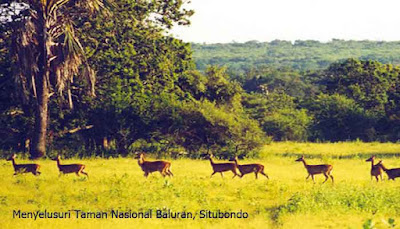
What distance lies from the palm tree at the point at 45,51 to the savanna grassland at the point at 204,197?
4.41 meters

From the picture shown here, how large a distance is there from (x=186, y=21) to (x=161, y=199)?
1905cm

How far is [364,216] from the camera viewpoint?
1562 centimetres

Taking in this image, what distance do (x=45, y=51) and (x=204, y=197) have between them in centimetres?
1266

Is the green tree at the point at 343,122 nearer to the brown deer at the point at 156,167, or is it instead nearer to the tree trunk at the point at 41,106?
the tree trunk at the point at 41,106

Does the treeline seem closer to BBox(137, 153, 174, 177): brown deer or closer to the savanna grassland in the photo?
the savanna grassland

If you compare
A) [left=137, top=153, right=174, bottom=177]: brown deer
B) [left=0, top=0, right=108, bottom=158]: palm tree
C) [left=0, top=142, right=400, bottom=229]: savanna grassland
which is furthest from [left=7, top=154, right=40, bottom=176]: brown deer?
[left=0, top=0, right=108, bottom=158]: palm tree

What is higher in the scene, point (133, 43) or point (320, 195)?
point (133, 43)

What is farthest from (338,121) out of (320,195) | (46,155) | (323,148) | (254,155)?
(320,195)

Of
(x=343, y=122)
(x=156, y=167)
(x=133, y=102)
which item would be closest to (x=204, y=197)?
(x=156, y=167)

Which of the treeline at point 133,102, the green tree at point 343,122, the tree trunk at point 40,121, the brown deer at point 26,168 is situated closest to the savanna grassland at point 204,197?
the brown deer at point 26,168

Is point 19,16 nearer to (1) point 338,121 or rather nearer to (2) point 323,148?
(2) point 323,148

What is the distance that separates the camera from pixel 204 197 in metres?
17.8

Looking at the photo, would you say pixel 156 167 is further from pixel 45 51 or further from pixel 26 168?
pixel 45 51

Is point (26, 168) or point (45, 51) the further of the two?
point (45, 51)
